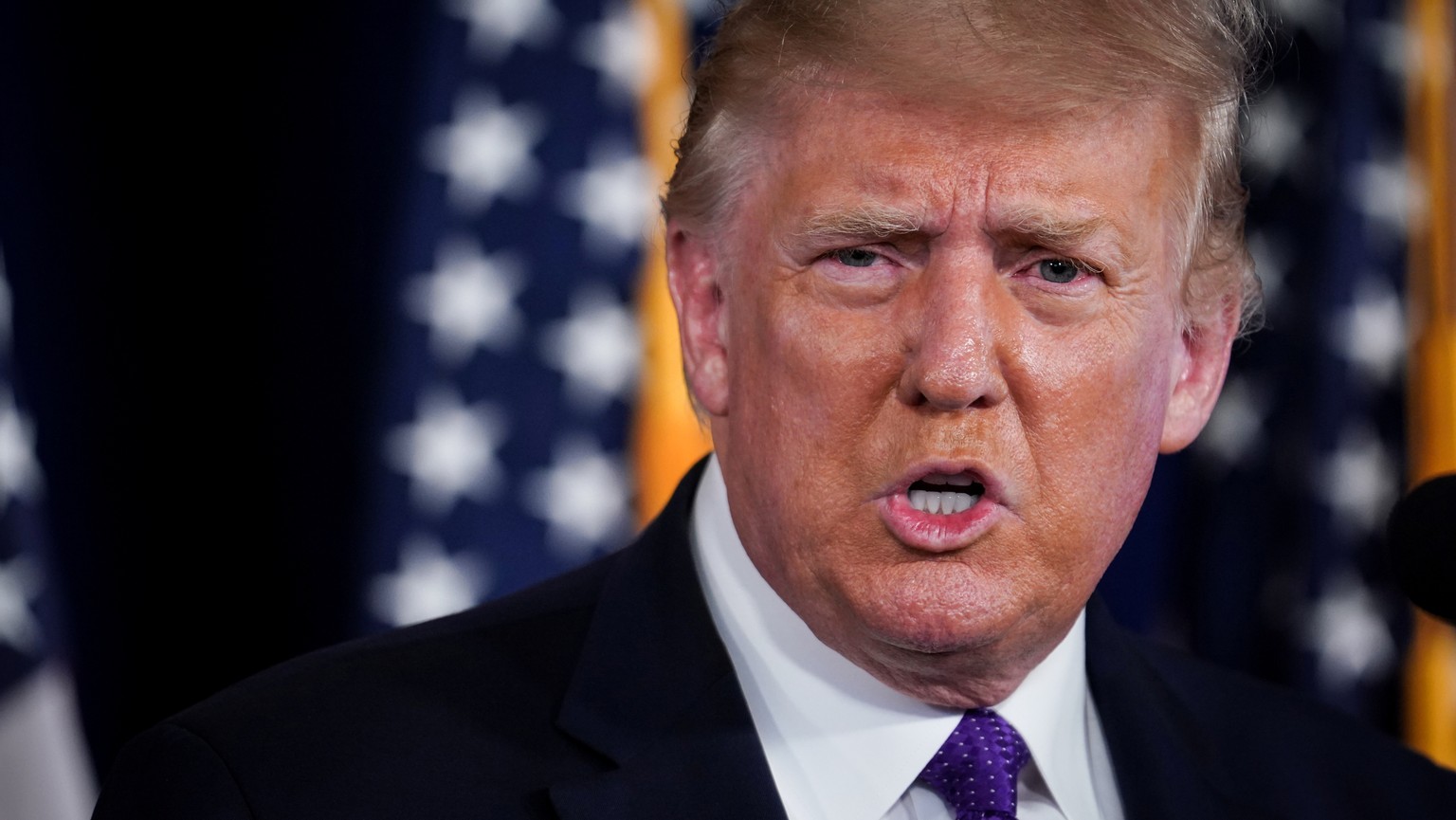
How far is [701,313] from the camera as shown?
193 cm

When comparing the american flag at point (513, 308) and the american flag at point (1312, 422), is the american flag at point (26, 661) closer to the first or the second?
the american flag at point (513, 308)

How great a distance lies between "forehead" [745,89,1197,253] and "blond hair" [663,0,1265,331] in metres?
0.02

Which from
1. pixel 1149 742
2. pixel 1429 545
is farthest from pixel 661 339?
pixel 1429 545

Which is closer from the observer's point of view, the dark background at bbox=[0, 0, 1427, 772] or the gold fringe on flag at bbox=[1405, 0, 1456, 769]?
the dark background at bbox=[0, 0, 1427, 772]

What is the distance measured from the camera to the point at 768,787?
173 centimetres

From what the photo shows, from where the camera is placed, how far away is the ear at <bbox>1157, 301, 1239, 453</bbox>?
1.95 meters

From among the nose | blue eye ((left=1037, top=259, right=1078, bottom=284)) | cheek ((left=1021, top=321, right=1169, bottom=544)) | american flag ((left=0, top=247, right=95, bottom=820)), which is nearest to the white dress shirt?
cheek ((left=1021, top=321, right=1169, bottom=544))

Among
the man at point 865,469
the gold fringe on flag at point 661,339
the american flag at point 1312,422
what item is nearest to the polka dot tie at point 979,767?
the man at point 865,469

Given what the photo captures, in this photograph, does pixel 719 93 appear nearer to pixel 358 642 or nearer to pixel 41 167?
pixel 358 642

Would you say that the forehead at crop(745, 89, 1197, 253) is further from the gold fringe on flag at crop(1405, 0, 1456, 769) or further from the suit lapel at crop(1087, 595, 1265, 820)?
the gold fringe on flag at crop(1405, 0, 1456, 769)

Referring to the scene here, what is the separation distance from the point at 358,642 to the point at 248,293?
5.93 feet

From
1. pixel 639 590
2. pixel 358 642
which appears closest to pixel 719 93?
pixel 639 590

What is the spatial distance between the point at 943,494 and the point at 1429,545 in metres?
0.48

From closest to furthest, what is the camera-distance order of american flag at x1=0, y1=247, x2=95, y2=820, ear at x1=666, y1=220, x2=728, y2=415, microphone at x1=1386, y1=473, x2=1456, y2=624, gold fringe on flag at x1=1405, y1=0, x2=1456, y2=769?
microphone at x1=1386, y1=473, x2=1456, y2=624, ear at x1=666, y1=220, x2=728, y2=415, american flag at x1=0, y1=247, x2=95, y2=820, gold fringe on flag at x1=1405, y1=0, x2=1456, y2=769
